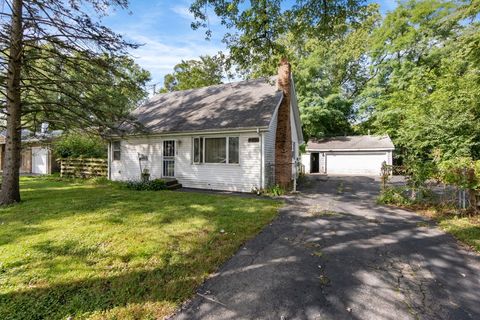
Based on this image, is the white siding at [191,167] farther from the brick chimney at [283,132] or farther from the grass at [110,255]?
the grass at [110,255]

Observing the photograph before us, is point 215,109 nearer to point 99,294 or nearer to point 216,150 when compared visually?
point 216,150

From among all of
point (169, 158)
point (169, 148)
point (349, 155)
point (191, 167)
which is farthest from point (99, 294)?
point (349, 155)

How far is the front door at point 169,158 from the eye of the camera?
42.5ft

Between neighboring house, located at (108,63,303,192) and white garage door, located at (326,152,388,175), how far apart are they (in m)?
14.8

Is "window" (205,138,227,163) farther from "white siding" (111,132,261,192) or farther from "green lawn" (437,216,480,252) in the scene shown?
"green lawn" (437,216,480,252)

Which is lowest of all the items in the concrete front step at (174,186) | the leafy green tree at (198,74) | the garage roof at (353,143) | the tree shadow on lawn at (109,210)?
the tree shadow on lawn at (109,210)

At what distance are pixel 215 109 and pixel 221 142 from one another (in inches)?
96.6

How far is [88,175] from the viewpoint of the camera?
16062 mm

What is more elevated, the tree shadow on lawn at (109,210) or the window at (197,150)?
the window at (197,150)

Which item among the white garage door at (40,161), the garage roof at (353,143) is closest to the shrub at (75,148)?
the white garage door at (40,161)

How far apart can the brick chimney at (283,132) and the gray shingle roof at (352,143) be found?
589 inches

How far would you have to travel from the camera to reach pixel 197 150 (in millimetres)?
12312

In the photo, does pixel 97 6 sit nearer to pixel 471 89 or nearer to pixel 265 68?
pixel 265 68

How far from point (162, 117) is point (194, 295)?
12.9 m
